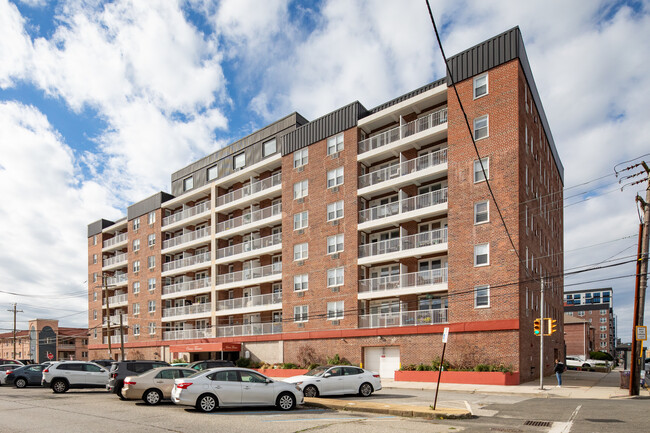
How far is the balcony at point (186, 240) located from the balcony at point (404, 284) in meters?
21.2

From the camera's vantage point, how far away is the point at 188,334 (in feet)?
166

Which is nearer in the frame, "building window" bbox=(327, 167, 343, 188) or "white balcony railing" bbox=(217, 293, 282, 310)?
"building window" bbox=(327, 167, 343, 188)

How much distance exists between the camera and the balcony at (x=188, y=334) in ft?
162

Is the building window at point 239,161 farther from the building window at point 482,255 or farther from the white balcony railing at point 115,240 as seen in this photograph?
the building window at point 482,255

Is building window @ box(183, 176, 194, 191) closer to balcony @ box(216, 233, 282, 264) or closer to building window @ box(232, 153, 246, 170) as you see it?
Result: building window @ box(232, 153, 246, 170)

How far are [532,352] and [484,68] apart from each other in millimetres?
18217

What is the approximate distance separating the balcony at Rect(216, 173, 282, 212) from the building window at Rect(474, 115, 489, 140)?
61.0 ft

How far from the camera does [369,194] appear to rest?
3791cm

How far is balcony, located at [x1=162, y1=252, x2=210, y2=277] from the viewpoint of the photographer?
51156 millimetres

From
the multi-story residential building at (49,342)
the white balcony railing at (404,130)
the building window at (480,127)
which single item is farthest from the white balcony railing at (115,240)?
the building window at (480,127)

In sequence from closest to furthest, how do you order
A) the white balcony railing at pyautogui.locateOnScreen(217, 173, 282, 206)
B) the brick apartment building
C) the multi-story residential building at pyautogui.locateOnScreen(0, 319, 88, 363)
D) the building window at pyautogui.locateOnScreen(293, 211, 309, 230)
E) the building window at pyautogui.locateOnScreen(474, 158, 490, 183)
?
→ the brick apartment building → the building window at pyautogui.locateOnScreen(474, 158, 490, 183) → the building window at pyautogui.locateOnScreen(293, 211, 309, 230) → the white balcony railing at pyautogui.locateOnScreen(217, 173, 282, 206) → the multi-story residential building at pyautogui.locateOnScreen(0, 319, 88, 363)

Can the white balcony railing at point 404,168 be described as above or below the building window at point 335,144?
below

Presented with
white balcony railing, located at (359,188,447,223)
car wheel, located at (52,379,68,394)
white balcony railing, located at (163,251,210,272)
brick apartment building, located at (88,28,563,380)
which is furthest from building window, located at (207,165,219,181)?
car wheel, located at (52,379,68,394)

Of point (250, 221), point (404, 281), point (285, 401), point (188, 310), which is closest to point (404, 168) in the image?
point (404, 281)
